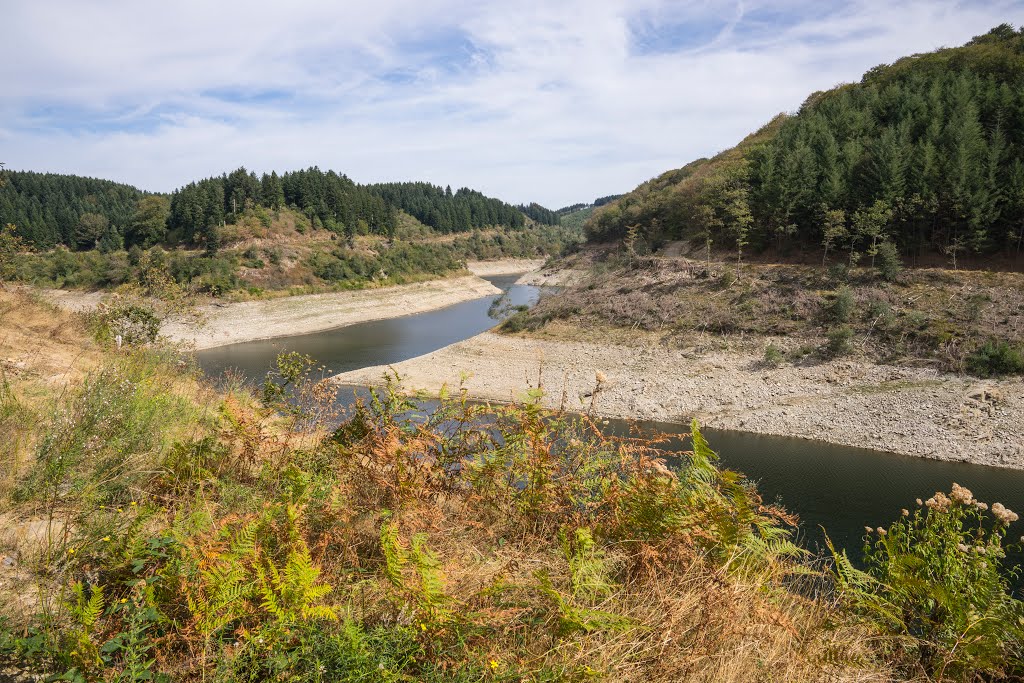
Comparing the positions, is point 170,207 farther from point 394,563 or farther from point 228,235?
point 394,563

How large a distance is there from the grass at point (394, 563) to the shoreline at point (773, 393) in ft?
29.2

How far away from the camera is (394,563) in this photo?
254 centimetres

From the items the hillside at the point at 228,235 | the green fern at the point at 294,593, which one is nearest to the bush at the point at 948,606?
the green fern at the point at 294,593

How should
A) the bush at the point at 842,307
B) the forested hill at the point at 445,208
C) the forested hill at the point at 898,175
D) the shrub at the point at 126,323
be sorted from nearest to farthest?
the shrub at the point at 126,323 → the bush at the point at 842,307 → the forested hill at the point at 898,175 → the forested hill at the point at 445,208

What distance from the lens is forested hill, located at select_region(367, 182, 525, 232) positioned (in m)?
98.9

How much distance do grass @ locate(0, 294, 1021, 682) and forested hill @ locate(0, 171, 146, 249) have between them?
179ft

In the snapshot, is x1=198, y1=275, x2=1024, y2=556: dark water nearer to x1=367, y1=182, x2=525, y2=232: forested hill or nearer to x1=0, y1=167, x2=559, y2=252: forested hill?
x1=0, y1=167, x2=559, y2=252: forested hill

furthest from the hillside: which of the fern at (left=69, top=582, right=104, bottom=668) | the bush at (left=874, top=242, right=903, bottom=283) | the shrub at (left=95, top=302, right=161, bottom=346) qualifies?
the bush at (left=874, top=242, right=903, bottom=283)

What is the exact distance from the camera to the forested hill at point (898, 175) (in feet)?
87.9

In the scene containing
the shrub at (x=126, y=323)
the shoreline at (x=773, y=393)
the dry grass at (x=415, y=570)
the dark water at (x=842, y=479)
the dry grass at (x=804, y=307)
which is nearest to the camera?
the dry grass at (x=415, y=570)

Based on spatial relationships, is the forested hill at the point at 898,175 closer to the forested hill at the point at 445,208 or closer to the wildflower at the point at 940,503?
the wildflower at the point at 940,503

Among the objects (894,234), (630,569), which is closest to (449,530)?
(630,569)

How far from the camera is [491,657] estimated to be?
2.33 meters

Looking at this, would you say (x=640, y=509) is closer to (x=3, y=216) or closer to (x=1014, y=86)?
(x=1014, y=86)
